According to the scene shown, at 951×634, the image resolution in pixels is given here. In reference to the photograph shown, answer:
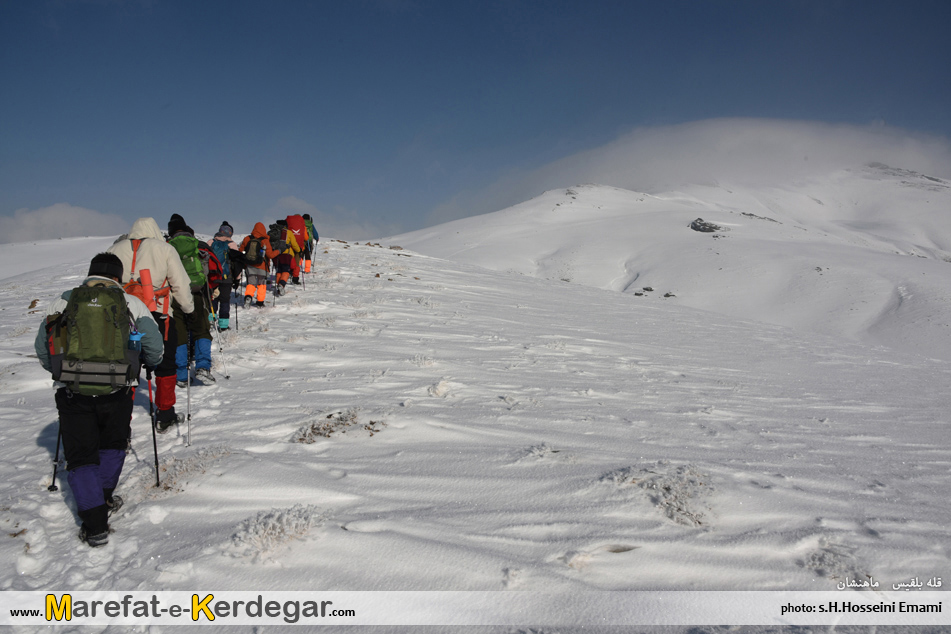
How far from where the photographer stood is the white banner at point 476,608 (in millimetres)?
2555

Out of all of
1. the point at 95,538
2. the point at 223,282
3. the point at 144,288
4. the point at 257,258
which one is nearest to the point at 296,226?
Result: the point at 257,258

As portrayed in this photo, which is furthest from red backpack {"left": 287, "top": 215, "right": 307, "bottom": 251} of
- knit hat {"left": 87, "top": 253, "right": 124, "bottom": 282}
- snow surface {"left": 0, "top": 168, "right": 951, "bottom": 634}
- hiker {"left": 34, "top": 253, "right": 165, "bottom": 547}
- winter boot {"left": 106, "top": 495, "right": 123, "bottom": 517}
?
winter boot {"left": 106, "top": 495, "right": 123, "bottom": 517}

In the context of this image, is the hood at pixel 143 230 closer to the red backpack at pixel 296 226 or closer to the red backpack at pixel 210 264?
the red backpack at pixel 210 264

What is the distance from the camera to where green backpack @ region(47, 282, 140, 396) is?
127 inches

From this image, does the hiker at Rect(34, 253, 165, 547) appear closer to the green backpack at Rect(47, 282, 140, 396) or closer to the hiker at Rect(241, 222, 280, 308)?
the green backpack at Rect(47, 282, 140, 396)

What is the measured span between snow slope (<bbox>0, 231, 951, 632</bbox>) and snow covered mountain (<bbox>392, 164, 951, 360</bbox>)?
16159 millimetres

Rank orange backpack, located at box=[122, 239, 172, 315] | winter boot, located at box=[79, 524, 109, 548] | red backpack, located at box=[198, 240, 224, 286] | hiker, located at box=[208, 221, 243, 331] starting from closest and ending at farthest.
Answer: winter boot, located at box=[79, 524, 109, 548]
orange backpack, located at box=[122, 239, 172, 315]
red backpack, located at box=[198, 240, 224, 286]
hiker, located at box=[208, 221, 243, 331]

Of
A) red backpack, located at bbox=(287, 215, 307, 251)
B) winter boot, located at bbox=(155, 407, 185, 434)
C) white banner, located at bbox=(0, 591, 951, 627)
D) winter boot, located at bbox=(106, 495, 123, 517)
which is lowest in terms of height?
white banner, located at bbox=(0, 591, 951, 627)

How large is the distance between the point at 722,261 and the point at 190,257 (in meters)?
38.1

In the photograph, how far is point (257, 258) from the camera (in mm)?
10414

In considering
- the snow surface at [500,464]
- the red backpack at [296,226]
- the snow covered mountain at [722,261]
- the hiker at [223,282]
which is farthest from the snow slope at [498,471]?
the snow covered mountain at [722,261]

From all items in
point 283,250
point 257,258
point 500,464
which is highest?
point 283,250

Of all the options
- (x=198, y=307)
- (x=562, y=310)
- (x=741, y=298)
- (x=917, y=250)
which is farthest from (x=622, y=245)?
(x=917, y=250)

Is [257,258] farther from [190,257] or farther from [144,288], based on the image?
[144,288]
